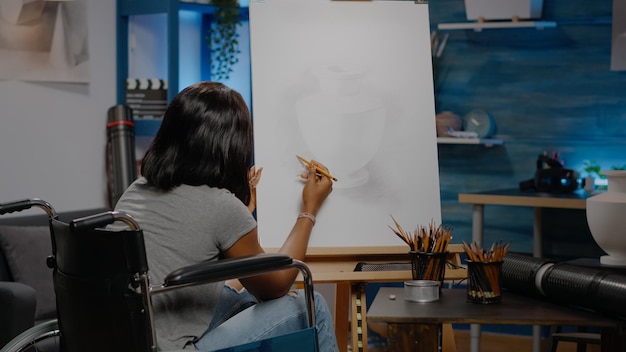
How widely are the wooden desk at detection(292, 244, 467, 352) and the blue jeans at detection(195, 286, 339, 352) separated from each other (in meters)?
0.27

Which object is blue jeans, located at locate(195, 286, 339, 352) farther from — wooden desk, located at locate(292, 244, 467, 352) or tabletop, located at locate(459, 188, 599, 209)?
tabletop, located at locate(459, 188, 599, 209)

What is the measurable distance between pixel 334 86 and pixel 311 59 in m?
0.12

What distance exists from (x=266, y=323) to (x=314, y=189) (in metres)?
0.71

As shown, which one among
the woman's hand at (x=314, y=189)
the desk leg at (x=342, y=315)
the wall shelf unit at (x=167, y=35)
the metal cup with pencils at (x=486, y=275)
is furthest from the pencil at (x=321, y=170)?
the wall shelf unit at (x=167, y=35)

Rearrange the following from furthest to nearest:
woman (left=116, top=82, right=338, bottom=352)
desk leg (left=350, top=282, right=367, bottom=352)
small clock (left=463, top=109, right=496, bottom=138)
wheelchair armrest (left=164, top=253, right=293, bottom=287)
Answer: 1. small clock (left=463, top=109, right=496, bottom=138)
2. desk leg (left=350, top=282, right=367, bottom=352)
3. woman (left=116, top=82, right=338, bottom=352)
4. wheelchair armrest (left=164, top=253, right=293, bottom=287)

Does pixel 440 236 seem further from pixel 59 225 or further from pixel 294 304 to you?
pixel 59 225

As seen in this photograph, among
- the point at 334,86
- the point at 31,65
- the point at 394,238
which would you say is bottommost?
the point at 394,238

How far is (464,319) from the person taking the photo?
177cm

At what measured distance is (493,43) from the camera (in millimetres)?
4012

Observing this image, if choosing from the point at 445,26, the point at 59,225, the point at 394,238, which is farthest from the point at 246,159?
the point at 445,26

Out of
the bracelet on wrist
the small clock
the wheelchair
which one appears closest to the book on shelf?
the small clock

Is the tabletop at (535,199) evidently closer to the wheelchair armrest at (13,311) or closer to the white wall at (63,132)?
the white wall at (63,132)

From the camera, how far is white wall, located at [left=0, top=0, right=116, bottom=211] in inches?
133

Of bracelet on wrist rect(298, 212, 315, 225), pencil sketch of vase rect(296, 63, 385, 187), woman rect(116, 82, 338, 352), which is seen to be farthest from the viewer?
pencil sketch of vase rect(296, 63, 385, 187)
